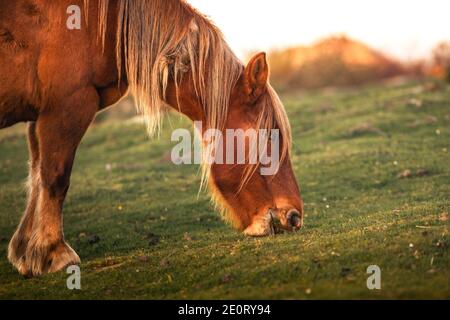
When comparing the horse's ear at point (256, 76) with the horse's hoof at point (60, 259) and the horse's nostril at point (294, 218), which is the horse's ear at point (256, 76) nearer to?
the horse's nostril at point (294, 218)

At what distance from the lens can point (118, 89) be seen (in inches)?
244

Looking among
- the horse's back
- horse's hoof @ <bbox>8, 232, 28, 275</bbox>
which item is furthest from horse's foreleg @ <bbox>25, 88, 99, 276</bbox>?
horse's hoof @ <bbox>8, 232, 28, 275</bbox>

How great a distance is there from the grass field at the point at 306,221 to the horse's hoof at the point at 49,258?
0.13 metres

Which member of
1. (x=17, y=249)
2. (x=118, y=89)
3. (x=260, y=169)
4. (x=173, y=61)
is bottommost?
(x=17, y=249)

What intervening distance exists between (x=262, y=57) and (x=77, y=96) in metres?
1.81

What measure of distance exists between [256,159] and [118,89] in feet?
5.23

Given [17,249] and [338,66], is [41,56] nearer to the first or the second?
[17,249]

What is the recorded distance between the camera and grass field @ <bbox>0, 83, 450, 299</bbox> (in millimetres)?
5188

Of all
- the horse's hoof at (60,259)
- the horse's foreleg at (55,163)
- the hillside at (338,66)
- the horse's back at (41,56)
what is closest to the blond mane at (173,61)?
the horse's back at (41,56)

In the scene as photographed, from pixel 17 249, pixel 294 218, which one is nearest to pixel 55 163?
pixel 17 249

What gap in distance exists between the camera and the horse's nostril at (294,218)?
5902 millimetres

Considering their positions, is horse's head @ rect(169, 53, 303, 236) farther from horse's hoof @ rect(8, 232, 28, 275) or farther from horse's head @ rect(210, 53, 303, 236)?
horse's hoof @ rect(8, 232, 28, 275)

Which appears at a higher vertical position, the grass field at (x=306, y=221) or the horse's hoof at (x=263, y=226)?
the horse's hoof at (x=263, y=226)

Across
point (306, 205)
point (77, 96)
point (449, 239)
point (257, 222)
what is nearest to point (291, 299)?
point (257, 222)
